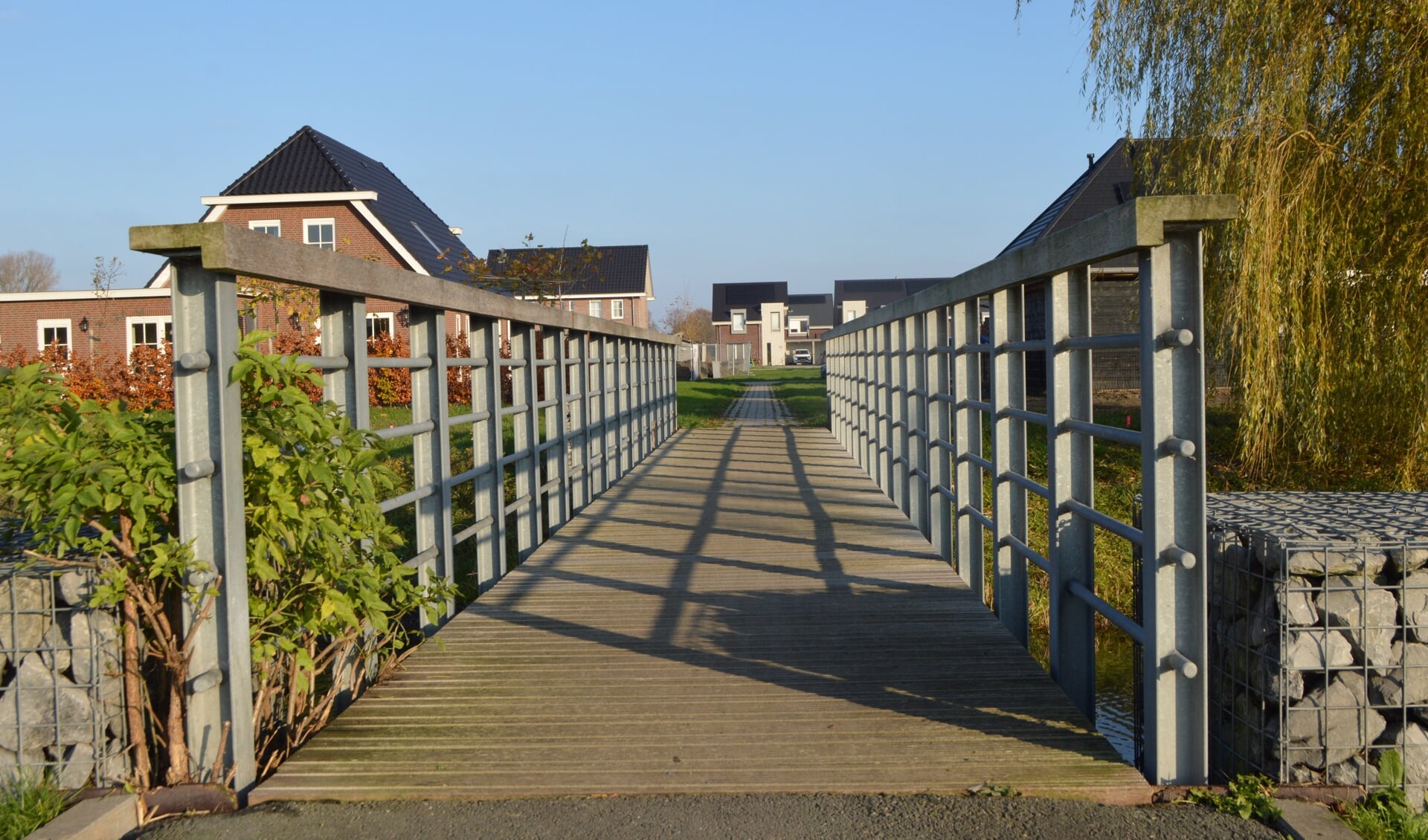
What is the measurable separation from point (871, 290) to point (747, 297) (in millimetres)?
11067

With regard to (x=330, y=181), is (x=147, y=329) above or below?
below

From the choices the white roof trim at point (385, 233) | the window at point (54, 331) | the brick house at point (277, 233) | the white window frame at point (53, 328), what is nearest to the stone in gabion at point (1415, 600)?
the brick house at point (277, 233)

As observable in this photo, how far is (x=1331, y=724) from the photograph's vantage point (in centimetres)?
338

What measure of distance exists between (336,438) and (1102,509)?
883cm

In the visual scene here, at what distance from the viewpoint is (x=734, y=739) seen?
3920 millimetres

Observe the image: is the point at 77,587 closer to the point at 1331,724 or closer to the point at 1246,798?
the point at 1246,798

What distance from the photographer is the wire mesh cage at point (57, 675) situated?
3.37 m

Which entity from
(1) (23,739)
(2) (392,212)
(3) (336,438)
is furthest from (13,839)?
(2) (392,212)

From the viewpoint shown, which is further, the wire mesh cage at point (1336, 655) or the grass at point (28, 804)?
the wire mesh cage at point (1336, 655)

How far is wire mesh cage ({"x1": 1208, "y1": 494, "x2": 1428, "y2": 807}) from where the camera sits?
10.9 ft

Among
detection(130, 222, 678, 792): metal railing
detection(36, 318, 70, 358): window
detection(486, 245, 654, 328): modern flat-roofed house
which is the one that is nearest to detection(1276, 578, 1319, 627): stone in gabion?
detection(130, 222, 678, 792): metal railing

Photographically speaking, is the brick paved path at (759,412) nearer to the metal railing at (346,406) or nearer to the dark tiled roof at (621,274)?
the metal railing at (346,406)

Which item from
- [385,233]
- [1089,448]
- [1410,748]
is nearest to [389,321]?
[385,233]

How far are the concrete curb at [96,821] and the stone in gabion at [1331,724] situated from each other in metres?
3.18
